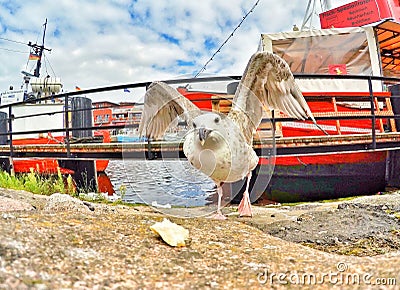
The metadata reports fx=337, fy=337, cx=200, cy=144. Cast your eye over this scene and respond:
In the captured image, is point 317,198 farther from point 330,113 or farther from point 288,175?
point 330,113

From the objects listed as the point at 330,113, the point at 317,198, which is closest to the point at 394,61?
the point at 330,113

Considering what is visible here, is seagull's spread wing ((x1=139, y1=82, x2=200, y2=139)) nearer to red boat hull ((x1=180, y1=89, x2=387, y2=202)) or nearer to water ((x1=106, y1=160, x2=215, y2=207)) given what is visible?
water ((x1=106, y1=160, x2=215, y2=207))

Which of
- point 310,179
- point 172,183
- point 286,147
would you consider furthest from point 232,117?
point 310,179

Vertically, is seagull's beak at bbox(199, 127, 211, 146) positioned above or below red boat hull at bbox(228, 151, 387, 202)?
above

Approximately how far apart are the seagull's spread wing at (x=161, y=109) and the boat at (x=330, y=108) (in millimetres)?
974

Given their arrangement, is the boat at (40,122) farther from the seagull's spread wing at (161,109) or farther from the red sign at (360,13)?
the red sign at (360,13)

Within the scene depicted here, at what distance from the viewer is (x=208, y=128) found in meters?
2.41

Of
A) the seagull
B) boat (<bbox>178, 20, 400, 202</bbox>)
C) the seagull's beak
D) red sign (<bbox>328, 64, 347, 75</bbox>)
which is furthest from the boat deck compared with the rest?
red sign (<bbox>328, 64, 347, 75</bbox>)

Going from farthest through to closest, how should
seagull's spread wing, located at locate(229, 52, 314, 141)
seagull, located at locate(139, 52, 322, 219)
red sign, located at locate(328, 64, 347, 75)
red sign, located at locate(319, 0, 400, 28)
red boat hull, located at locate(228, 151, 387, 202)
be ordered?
red sign, located at locate(319, 0, 400, 28) → red sign, located at locate(328, 64, 347, 75) → red boat hull, located at locate(228, 151, 387, 202) → seagull's spread wing, located at locate(229, 52, 314, 141) → seagull, located at locate(139, 52, 322, 219)

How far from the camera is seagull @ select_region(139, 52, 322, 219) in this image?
2518mm

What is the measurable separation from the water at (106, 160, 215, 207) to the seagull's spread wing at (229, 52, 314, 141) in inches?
25.8

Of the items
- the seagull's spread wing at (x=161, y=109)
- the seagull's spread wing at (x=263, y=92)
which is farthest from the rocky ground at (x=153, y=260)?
the seagull's spread wing at (x=161, y=109)

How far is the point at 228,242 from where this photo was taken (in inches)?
69.9

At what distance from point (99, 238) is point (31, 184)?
13.9 ft
